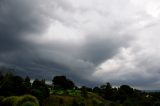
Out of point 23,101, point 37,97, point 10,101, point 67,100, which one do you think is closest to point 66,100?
point 67,100

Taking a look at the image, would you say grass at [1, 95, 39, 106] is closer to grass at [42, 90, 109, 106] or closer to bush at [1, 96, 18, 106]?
bush at [1, 96, 18, 106]

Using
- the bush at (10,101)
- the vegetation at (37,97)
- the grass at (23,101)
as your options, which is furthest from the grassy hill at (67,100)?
the grass at (23,101)

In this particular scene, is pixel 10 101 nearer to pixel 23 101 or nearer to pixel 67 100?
pixel 23 101

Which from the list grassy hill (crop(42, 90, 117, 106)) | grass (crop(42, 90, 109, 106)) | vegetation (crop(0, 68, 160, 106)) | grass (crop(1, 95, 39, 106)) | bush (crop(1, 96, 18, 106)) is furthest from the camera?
grassy hill (crop(42, 90, 117, 106))

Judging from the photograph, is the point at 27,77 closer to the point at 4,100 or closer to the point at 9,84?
the point at 9,84

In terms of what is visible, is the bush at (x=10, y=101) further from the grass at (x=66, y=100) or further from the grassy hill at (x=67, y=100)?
the grassy hill at (x=67, y=100)

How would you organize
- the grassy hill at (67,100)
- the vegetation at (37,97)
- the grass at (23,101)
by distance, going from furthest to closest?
the grassy hill at (67,100), the vegetation at (37,97), the grass at (23,101)

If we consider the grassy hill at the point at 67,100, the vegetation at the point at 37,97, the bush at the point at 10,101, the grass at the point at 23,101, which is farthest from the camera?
the grassy hill at the point at 67,100

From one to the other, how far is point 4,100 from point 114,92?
95.0m

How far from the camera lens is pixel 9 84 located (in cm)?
13962

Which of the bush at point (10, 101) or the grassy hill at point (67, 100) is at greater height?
the grassy hill at point (67, 100)

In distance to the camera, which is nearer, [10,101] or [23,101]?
[23,101]

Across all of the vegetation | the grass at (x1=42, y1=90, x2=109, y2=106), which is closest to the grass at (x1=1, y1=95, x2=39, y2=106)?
the vegetation

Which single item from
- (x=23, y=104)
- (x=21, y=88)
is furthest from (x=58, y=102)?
(x=23, y=104)
